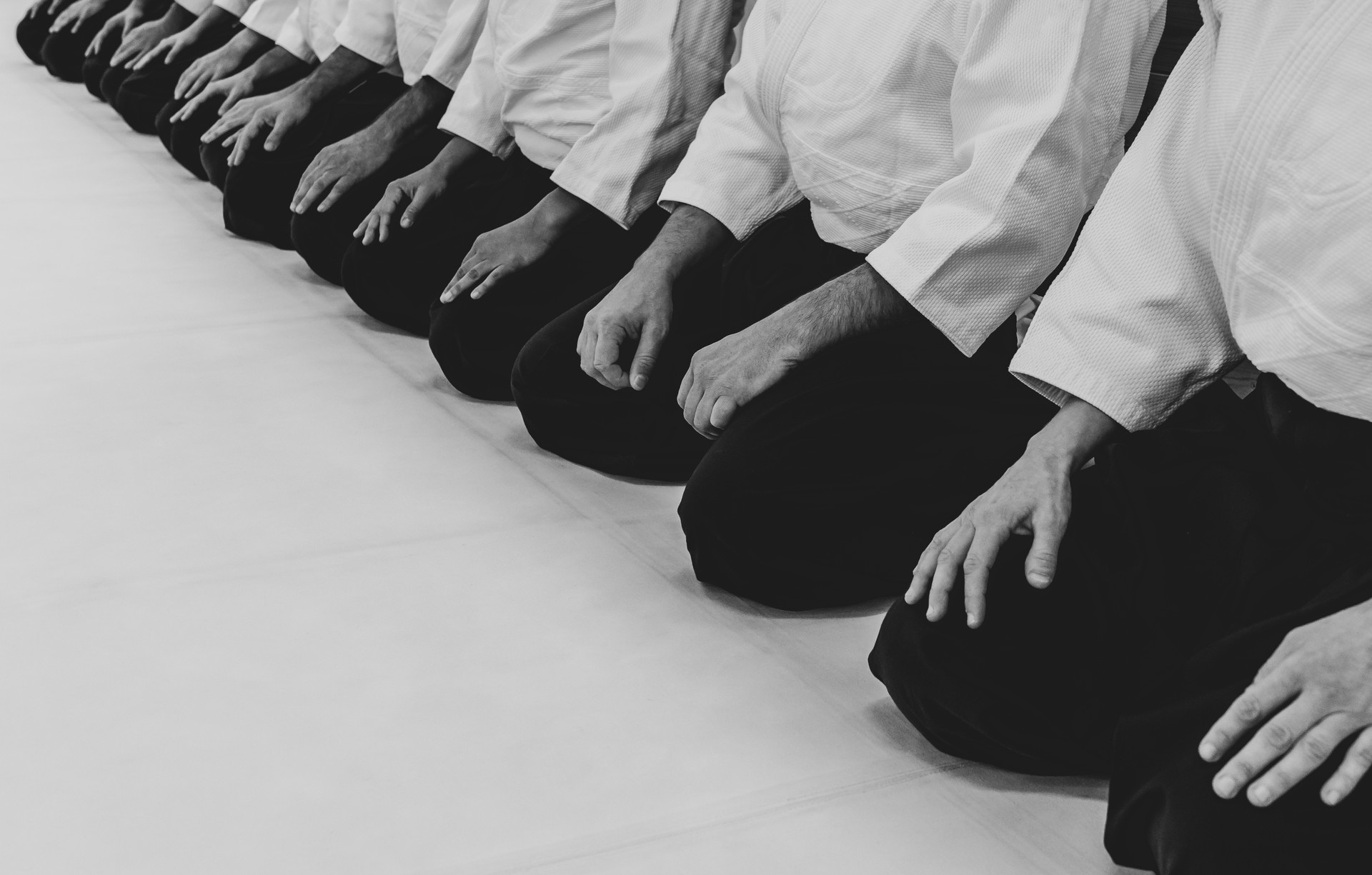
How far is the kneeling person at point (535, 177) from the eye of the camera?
2.47 meters

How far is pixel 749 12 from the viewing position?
2410 mm

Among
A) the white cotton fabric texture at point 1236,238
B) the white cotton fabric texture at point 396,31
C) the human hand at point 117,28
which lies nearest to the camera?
the white cotton fabric texture at point 1236,238

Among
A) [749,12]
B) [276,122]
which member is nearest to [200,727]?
[749,12]

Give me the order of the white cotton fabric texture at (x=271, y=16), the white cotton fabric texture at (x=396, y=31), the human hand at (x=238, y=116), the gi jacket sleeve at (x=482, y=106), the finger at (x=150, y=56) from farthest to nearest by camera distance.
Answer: the finger at (x=150, y=56) < the white cotton fabric texture at (x=271, y=16) < the human hand at (x=238, y=116) < the white cotton fabric texture at (x=396, y=31) < the gi jacket sleeve at (x=482, y=106)

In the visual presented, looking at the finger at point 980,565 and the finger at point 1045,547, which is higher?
the finger at point 1045,547

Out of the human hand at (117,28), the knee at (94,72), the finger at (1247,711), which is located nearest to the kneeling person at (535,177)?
the finger at (1247,711)

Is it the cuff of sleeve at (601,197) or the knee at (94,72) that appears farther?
the knee at (94,72)

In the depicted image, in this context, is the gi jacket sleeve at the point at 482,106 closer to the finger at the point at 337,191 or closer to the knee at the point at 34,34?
the finger at the point at 337,191

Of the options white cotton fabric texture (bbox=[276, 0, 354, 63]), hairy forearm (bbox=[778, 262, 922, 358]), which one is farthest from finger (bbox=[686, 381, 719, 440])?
white cotton fabric texture (bbox=[276, 0, 354, 63])

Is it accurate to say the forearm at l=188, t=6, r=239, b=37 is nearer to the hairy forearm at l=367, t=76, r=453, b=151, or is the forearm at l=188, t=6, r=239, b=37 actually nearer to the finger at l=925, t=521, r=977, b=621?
the hairy forearm at l=367, t=76, r=453, b=151

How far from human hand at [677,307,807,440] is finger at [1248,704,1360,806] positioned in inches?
34.7

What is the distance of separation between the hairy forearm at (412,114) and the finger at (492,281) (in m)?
0.71

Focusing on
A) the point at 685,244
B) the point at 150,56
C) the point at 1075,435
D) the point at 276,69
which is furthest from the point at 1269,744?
the point at 150,56

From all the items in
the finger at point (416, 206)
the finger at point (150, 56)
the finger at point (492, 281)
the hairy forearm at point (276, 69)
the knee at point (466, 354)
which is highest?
the finger at point (492, 281)
